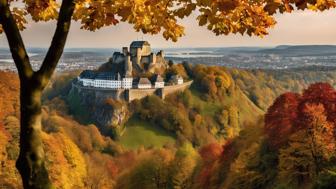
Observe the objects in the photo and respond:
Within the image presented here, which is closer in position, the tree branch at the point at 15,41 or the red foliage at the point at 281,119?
the tree branch at the point at 15,41

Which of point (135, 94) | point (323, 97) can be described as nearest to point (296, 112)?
point (323, 97)

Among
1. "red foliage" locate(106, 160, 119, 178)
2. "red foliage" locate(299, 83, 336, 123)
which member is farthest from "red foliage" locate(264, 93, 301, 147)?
"red foliage" locate(106, 160, 119, 178)

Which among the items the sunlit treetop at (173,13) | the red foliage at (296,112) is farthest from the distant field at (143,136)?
the sunlit treetop at (173,13)

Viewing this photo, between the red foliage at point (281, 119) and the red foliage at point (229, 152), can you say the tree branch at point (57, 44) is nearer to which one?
the red foliage at point (281, 119)

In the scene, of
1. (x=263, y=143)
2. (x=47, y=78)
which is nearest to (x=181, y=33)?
(x=47, y=78)

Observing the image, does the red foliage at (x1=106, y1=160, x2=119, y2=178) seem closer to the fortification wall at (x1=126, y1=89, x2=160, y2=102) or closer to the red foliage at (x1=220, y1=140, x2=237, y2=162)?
the red foliage at (x1=220, y1=140, x2=237, y2=162)

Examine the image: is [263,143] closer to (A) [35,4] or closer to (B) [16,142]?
(B) [16,142]
